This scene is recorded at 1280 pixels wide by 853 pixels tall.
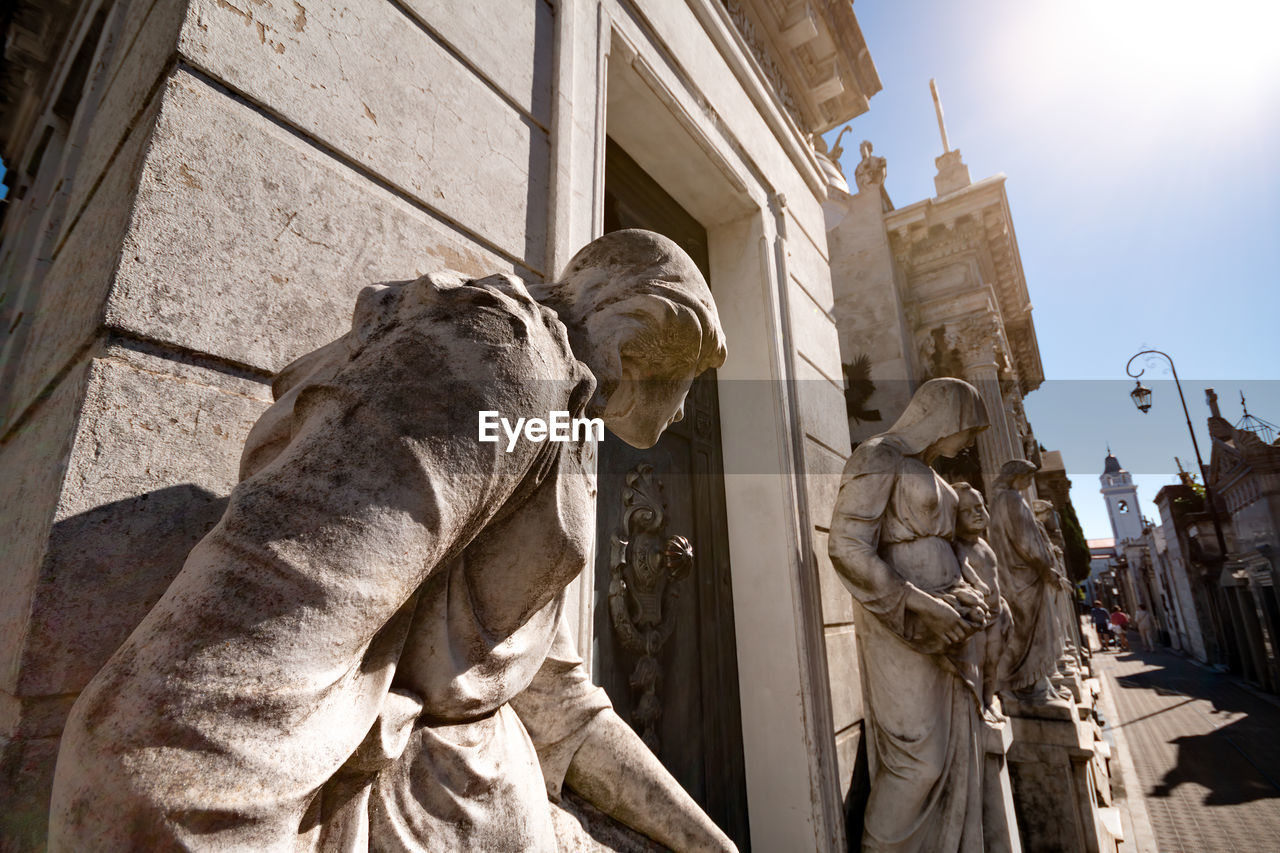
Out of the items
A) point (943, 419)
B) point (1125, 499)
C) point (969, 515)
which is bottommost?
point (969, 515)

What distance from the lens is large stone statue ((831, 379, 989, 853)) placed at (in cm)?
288

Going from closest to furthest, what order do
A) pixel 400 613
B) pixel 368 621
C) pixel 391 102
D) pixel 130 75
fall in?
pixel 368 621, pixel 400 613, pixel 130 75, pixel 391 102

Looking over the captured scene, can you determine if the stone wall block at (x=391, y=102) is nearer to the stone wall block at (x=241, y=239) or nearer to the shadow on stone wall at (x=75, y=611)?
the stone wall block at (x=241, y=239)

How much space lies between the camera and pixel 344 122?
150 cm

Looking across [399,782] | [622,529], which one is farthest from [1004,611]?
[399,782]

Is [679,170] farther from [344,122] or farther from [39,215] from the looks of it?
[39,215]

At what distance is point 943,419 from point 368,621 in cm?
321

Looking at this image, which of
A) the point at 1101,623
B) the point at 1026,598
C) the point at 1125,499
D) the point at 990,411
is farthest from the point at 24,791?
the point at 1125,499

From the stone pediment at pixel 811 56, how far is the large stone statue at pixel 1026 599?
13.2ft

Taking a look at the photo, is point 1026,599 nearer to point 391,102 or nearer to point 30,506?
point 391,102

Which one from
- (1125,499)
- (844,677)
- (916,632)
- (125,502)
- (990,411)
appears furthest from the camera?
(1125,499)

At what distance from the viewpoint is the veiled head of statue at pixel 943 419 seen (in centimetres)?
323

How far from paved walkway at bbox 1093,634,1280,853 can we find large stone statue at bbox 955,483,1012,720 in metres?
5.25

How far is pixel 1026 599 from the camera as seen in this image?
5.86 m
